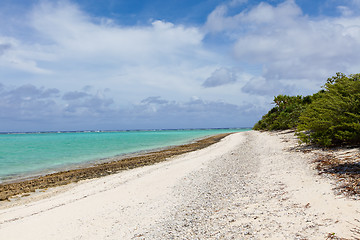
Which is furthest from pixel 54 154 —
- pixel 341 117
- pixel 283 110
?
pixel 283 110

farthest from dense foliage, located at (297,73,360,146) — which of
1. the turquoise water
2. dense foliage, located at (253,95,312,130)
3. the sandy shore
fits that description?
dense foliage, located at (253,95,312,130)

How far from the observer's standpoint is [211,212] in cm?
657

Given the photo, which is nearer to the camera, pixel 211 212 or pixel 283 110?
pixel 211 212

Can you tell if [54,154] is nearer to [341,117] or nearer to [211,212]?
[211,212]

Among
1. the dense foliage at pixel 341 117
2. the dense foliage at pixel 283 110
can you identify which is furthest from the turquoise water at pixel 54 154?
the dense foliage at pixel 341 117

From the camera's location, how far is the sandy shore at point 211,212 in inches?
193

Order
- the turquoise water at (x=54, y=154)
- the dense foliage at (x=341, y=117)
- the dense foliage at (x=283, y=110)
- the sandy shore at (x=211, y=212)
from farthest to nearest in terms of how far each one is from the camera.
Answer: the dense foliage at (x=283, y=110) → the turquoise water at (x=54, y=154) → the dense foliage at (x=341, y=117) → the sandy shore at (x=211, y=212)

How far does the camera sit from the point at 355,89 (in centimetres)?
1253

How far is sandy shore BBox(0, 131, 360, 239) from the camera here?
193 inches

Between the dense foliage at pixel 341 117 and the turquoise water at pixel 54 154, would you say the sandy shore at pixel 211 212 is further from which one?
the turquoise water at pixel 54 154

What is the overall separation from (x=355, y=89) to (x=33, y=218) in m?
16.1

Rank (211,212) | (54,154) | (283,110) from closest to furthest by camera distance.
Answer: (211,212)
(54,154)
(283,110)

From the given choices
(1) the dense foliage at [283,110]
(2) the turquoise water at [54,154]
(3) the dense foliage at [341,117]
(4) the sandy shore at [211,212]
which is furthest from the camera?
(1) the dense foliage at [283,110]

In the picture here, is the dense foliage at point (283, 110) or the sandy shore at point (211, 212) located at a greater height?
the dense foliage at point (283, 110)
